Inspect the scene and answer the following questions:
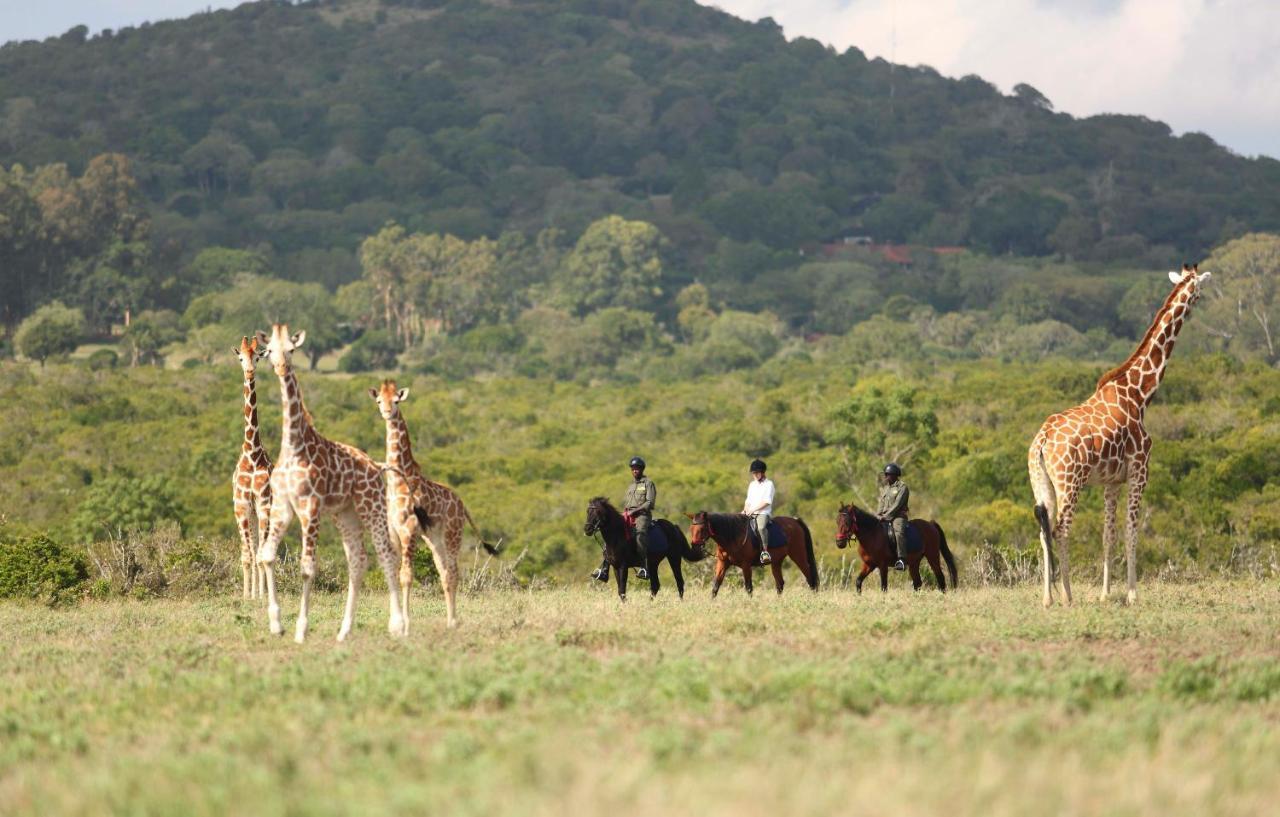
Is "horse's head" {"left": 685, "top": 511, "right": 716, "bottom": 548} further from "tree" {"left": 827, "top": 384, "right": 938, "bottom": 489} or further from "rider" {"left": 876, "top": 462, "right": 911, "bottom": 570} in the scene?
"tree" {"left": 827, "top": 384, "right": 938, "bottom": 489}

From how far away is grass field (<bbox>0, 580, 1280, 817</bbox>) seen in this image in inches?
305

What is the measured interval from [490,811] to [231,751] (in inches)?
92.1

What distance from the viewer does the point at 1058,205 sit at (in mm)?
183500

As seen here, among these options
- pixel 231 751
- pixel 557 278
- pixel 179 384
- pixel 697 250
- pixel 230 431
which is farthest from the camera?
pixel 697 250

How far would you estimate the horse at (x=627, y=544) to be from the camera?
18000mm

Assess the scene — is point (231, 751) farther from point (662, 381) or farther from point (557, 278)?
point (557, 278)

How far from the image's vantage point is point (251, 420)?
61.8 ft

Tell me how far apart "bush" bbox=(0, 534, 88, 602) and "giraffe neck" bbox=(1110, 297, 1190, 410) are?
12.3 metres

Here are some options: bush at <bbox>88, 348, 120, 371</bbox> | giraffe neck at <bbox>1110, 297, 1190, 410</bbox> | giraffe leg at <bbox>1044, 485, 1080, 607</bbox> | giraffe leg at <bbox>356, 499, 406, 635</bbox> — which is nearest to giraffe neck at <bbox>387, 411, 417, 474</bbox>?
giraffe leg at <bbox>356, 499, 406, 635</bbox>

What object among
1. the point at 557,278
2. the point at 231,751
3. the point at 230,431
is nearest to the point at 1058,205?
the point at 557,278

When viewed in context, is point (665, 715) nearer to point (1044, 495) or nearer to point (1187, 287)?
point (1044, 495)

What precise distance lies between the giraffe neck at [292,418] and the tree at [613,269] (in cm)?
12101

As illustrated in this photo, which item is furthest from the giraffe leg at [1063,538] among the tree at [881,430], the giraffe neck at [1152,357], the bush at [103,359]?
the bush at [103,359]

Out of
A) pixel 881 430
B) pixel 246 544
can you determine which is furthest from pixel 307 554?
pixel 881 430
